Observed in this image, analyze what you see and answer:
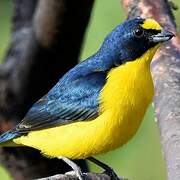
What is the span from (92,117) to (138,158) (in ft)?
4.89

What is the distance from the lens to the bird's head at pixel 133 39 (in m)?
3.25

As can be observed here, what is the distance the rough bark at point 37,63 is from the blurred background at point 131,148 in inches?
27.2

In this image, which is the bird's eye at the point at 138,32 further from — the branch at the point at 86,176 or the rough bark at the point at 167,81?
the branch at the point at 86,176

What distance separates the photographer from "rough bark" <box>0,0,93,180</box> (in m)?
3.56

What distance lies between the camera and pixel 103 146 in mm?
3215

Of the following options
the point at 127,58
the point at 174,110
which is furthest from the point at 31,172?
the point at 174,110

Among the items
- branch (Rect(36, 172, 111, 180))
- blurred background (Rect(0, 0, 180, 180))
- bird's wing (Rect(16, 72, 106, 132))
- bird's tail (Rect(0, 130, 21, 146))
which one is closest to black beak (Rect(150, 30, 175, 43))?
bird's wing (Rect(16, 72, 106, 132))

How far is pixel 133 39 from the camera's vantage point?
3363 millimetres

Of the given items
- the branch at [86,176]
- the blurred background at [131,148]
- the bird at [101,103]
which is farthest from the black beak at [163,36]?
the blurred background at [131,148]

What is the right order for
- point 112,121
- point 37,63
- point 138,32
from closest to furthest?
1. point 112,121
2. point 138,32
3. point 37,63

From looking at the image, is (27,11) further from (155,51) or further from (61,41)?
(155,51)

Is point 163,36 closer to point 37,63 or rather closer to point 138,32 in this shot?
point 138,32

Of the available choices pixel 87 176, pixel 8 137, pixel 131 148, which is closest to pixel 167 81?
pixel 87 176

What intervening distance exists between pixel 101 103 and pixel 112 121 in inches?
4.9
